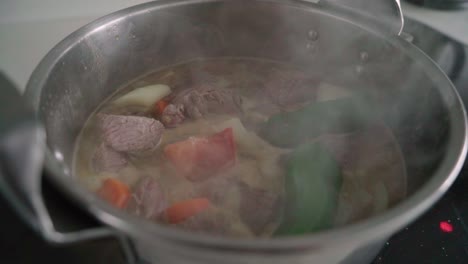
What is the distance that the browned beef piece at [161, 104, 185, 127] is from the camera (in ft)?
4.16

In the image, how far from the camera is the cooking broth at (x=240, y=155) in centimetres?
99

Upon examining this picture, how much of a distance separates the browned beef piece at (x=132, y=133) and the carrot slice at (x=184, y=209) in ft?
0.80

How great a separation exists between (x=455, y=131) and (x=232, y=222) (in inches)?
20.6

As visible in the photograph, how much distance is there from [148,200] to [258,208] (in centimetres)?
26

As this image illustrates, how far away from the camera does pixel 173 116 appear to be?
127 centimetres

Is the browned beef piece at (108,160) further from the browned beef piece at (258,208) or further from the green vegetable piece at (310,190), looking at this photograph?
the green vegetable piece at (310,190)

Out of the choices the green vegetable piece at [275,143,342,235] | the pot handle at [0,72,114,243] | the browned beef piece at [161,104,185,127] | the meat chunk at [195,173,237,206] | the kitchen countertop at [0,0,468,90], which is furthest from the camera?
the kitchen countertop at [0,0,468,90]

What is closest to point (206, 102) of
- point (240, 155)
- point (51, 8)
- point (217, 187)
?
point (240, 155)

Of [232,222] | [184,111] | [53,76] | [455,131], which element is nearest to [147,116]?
[184,111]

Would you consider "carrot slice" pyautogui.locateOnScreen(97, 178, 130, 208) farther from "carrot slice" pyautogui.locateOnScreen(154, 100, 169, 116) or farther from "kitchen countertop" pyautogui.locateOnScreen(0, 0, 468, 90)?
"kitchen countertop" pyautogui.locateOnScreen(0, 0, 468, 90)

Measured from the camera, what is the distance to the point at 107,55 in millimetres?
1298

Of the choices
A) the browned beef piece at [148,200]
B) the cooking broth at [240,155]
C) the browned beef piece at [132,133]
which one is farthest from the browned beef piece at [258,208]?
the browned beef piece at [132,133]

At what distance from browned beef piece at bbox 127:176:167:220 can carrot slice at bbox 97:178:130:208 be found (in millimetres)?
19

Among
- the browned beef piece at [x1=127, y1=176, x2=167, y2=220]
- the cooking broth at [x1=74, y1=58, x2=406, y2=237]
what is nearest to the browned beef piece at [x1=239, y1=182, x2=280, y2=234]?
the cooking broth at [x1=74, y1=58, x2=406, y2=237]
